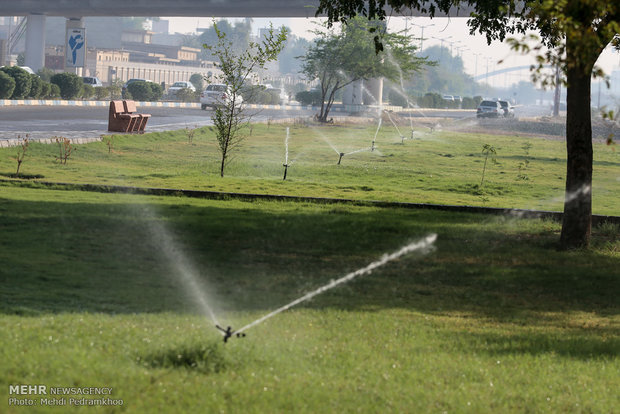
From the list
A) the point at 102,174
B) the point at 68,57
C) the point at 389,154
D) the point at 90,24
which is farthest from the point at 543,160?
the point at 90,24

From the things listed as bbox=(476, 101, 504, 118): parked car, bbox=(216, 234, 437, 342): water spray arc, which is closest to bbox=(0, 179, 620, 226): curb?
bbox=(216, 234, 437, 342): water spray arc

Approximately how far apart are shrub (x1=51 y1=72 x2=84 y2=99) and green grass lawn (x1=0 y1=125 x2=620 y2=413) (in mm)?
A: 34909

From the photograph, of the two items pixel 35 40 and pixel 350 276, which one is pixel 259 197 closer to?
pixel 350 276

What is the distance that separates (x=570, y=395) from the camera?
20.3ft

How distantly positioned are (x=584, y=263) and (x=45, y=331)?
26.0 ft

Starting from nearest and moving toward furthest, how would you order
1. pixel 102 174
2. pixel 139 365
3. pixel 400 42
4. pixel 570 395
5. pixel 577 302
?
pixel 139 365 < pixel 570 395 < pixel 577 302 < pixel 102 174 < pixel 400 42

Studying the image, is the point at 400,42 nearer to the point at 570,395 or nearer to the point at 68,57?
the point at 68,57

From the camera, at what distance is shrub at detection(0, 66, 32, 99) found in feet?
148

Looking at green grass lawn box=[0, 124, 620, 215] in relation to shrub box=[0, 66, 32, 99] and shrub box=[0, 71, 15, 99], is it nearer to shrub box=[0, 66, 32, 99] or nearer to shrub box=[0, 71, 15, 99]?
shrub box=[0, 71, 15, 99]

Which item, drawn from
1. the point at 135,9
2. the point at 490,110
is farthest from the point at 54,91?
the point at 490,110

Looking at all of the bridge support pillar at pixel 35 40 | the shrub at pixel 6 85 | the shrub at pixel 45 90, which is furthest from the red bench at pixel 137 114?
the bridge support pillar at pixel 35 40

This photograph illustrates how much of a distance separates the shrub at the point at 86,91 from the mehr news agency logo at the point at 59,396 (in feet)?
169

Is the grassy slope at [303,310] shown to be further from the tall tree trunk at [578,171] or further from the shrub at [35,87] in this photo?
the shrub at [35,87]

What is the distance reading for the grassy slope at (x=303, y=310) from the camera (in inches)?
221
